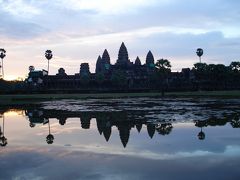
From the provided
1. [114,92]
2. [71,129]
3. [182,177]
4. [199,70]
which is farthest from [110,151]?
[199,70]

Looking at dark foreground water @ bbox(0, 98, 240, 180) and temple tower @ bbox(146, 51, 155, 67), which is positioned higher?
temple tower @ bbox(146, 51, 155, 67)

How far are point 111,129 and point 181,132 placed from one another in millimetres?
3695

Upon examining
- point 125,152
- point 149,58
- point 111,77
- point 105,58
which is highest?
point 105,58

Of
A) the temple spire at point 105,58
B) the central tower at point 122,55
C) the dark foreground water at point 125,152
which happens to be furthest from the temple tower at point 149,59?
the dark foreground water at point 125,152

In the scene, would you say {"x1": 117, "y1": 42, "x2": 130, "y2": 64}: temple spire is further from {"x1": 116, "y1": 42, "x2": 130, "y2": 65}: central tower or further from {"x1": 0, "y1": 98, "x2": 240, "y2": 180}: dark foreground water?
{"x1": 0, "y1": 98, "x2": 240, "y2": 180}: dark foreground water

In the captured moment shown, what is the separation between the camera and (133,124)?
1975cm

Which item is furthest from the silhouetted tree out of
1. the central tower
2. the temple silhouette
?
the central tower

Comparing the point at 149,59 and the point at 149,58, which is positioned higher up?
the point at 149,58

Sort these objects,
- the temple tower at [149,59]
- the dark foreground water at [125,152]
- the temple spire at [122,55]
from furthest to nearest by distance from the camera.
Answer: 1. the temple spire at [122,55]
2. the temple tower at [149,59]
3. the dark foreground water at [125,152]

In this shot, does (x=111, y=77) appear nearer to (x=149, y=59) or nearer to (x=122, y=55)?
(x=122, y=55)

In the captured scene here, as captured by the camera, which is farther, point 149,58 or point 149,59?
point 149,58

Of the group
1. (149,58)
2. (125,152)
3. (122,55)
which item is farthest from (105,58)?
(125,152)

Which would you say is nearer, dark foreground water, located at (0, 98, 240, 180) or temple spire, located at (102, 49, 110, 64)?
dark foreground water, located at (0, 98, 240, 180)

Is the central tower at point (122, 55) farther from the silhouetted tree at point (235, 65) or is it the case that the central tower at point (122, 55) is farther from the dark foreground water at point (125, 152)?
the dark foreground water at point (125, 152)
